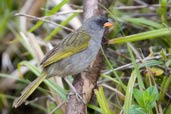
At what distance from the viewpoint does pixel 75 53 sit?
3064 millimetres

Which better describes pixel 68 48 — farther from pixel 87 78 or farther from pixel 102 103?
pixel 102 103

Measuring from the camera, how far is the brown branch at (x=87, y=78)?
276 cm

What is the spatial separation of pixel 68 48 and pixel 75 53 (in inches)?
2.4

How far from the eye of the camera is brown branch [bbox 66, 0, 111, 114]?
2762mm

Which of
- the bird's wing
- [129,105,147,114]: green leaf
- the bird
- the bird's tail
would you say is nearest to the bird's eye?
the bird

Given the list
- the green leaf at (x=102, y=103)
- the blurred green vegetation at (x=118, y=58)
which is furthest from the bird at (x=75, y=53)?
the green leaf at (x=102, y=103)

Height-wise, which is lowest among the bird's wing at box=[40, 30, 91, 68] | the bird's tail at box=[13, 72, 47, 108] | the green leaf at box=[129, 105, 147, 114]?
the bird's tail at box=[13, 72, 47, 108]

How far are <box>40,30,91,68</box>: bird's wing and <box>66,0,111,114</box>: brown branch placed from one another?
6.0 inches

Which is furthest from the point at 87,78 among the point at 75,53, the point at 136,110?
the point at 136,110

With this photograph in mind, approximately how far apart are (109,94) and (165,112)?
68 centimetres

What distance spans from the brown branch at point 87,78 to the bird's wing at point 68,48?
0.50 feet

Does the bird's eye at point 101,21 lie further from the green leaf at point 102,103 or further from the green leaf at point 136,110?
the green leaf at point 136,110

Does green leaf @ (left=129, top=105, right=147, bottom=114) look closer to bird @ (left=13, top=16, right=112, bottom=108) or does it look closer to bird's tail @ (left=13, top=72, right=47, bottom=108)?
bird @ (left=13, top=16, right=112, bottom=108)

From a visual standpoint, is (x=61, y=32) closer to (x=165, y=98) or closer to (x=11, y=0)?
(x=11, y=0)
